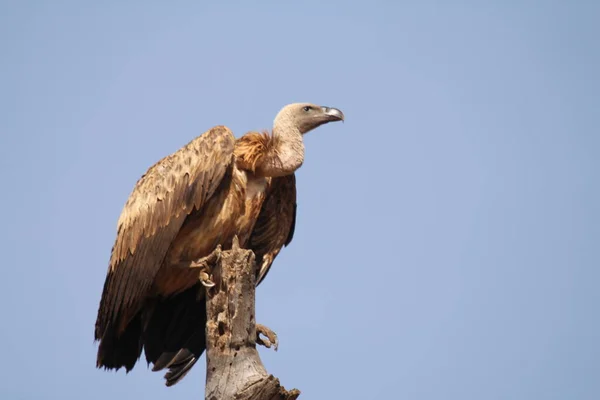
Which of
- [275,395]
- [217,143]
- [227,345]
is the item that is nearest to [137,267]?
[217,143]

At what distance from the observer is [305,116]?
476 inches

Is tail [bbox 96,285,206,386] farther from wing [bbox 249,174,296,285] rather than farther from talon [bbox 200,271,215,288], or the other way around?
talon [bbox 200,271,215,288]

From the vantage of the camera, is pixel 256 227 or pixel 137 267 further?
pixel 256 227

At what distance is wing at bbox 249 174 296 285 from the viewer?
12.1 m

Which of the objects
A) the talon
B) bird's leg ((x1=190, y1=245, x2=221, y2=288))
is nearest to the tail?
bird's leg ((x1=190, y1=245, x2=221, y2=288))

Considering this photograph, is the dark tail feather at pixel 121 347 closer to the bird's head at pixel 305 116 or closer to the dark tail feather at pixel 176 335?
the dark tail feather at pixel 176 335

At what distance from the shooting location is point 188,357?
11.6m

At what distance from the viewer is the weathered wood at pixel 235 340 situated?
28.4 ft

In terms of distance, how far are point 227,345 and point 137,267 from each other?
7.45ft

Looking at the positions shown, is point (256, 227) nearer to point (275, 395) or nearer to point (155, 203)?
point (155, 203)

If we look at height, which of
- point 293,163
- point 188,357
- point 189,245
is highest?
point 293,163

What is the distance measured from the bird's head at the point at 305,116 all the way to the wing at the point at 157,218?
0.82 m

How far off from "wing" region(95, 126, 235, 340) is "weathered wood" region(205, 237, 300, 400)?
1395 millimetres

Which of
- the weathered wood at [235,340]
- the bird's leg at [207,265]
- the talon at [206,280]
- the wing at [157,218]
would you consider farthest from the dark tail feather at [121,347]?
the weathered wood at [235,340]
